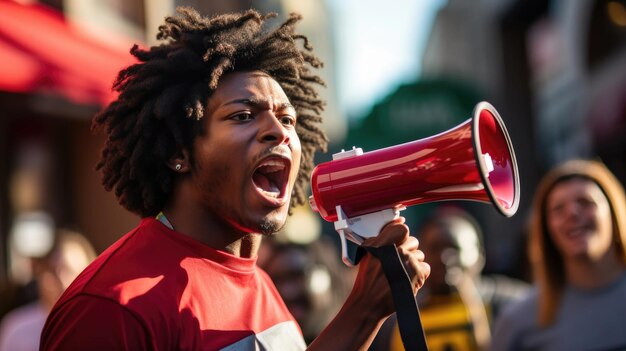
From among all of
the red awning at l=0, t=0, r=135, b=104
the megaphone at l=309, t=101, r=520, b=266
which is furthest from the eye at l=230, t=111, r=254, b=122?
the red awning at l=0, t=0, r=135, b=104

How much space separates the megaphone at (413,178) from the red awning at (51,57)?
312 centimetres

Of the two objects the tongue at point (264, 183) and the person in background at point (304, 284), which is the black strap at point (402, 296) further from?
the person in background at point (304, 284)

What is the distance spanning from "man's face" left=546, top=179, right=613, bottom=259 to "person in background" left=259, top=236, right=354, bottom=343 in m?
1.23

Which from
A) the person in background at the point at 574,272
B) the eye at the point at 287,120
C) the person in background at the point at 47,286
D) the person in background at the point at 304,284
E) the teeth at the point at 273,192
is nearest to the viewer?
the teeth at the point at 273,192

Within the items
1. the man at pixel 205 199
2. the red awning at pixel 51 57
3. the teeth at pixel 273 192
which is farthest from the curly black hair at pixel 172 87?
the red awning at pixel 51 57

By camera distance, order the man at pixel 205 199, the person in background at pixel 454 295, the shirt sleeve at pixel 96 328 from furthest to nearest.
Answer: the person in background at pixel 454 295 < the man at pixel 205 199 < the shirt sleeve at pixel 96 328

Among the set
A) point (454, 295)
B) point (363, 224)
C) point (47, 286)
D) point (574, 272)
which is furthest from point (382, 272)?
point (47, 286)

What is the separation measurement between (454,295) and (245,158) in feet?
9.95

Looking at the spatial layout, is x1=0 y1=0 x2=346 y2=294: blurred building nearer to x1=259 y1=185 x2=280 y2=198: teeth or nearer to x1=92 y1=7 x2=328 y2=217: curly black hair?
x1=92 y1=7 x2=328 y2=217: curly black hair

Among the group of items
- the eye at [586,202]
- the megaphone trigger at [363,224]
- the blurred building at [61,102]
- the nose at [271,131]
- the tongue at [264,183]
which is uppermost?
the blurred building at [61,102]

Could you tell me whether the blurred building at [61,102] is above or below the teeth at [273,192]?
above

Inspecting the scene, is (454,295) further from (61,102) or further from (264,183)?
(61,102)

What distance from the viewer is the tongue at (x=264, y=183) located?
8.27ft

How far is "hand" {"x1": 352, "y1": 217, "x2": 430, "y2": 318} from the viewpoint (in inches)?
90.5
